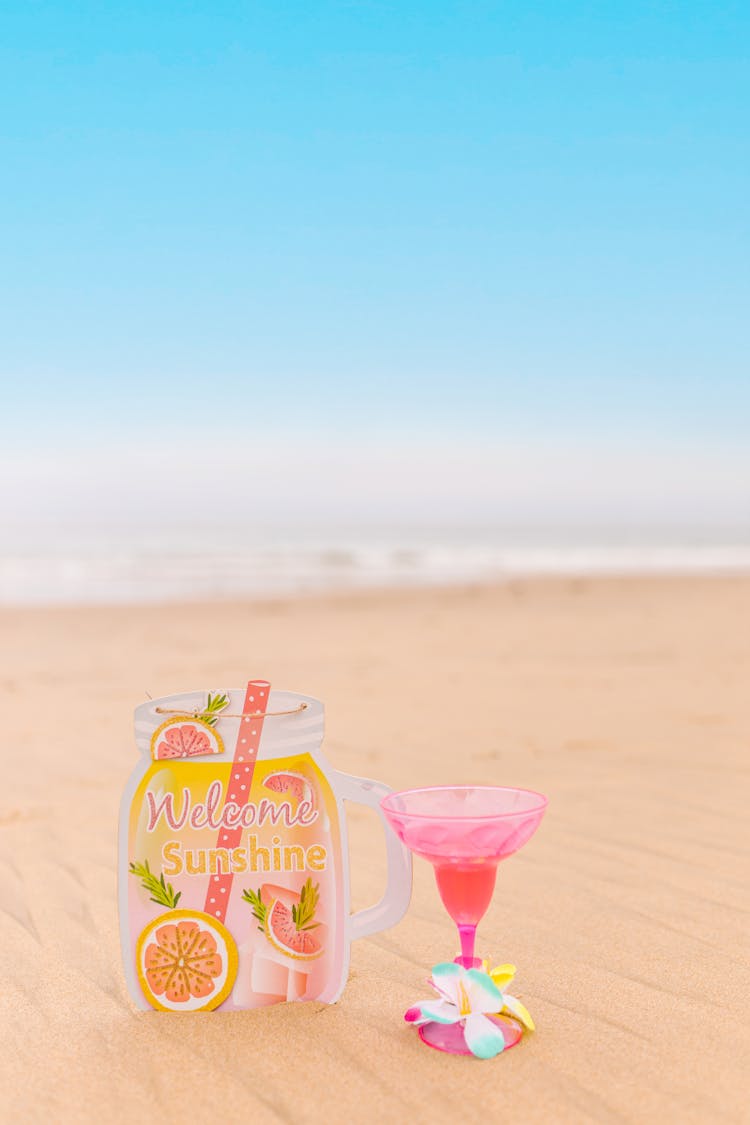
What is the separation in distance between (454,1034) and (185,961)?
17.1 inches

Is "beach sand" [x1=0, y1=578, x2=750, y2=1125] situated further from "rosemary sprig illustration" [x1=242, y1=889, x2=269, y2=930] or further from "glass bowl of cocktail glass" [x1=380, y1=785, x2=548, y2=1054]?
"rosemary sprig illustration" [x1=242, y1=889, x2=269, y2=930]

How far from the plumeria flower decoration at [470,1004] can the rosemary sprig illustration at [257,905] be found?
0.28m

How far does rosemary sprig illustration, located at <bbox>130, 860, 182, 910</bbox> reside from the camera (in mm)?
1680

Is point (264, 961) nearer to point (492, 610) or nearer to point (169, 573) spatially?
point (492, 610)

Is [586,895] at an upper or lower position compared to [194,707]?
lower

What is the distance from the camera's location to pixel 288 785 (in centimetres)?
170

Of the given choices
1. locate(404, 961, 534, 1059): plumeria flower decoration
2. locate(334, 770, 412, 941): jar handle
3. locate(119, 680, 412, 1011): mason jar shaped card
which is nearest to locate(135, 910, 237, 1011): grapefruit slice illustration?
locate(119, 680, 412, 1011): mason jar shaped card

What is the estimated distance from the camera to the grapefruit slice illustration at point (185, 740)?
1.68m

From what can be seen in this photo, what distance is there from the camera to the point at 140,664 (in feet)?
24.6

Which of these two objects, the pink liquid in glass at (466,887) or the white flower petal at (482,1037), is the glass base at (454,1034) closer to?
the white flower petal at (482,1037)

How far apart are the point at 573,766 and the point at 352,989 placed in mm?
2230

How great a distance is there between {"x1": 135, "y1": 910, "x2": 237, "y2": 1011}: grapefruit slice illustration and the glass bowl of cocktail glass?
322 mm

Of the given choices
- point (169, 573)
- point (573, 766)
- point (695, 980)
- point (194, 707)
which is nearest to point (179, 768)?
point (194, 707)

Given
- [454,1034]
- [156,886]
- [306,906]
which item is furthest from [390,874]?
[156,886]
